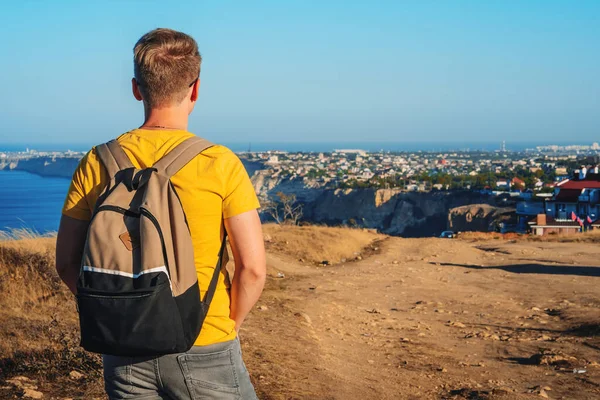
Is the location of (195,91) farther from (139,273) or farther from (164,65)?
(139,273)

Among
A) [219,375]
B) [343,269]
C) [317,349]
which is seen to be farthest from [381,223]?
[219,375]

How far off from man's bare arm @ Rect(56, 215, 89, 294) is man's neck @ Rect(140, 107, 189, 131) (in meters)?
0.38

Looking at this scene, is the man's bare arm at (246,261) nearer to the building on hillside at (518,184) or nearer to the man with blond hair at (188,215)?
the man with blond hair at (188,215)

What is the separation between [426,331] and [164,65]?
6767 mm

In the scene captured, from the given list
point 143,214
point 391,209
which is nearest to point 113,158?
point 143,214

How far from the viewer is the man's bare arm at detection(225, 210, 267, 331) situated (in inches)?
88.7

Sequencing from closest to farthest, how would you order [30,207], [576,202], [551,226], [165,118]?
[165,118]
[30,207]
[551,226]
[576,202]

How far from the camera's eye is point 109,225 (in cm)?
205

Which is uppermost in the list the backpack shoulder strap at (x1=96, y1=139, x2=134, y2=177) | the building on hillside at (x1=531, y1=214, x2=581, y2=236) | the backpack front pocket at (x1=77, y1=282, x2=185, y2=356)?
the backpack shoulder strap at (x1=96, y1=139, x2=134, y2=177)

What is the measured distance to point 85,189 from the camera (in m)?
2.27

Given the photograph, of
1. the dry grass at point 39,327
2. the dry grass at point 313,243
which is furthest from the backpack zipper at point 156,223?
the dry grass at point 313,243

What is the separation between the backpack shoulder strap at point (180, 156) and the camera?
7.08 feet

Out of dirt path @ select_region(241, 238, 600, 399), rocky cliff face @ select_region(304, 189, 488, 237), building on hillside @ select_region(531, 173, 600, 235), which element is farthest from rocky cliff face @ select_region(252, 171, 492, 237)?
dirt path @ select_region(241, 238, 600, 399)

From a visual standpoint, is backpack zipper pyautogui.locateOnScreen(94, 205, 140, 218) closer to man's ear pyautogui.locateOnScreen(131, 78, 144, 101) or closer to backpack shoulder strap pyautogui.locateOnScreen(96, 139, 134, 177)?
backpack shoulder strap pyautogui.locateOnScreen(96, 139, 134, 177)
